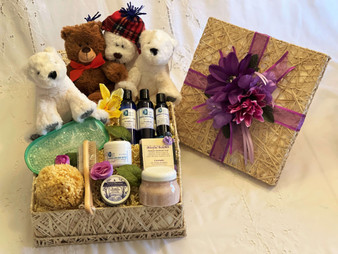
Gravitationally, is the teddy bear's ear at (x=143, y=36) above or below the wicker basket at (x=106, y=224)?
above

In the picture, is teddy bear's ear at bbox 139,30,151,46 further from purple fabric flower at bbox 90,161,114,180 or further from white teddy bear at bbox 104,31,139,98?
purple fabric flower at bbox 90,161,114,180

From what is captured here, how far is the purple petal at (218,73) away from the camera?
127 centimetres

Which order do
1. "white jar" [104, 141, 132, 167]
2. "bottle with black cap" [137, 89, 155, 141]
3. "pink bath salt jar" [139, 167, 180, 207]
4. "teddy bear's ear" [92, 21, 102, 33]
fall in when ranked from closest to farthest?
"pink bath salt jar" [139, 167, 180, 207]
"white jar" [104, 141, 132, 167]
"bottle with black cap" [137, 89, 155, 141]
"teddy bear's ear" [92, 21, 102, 33]

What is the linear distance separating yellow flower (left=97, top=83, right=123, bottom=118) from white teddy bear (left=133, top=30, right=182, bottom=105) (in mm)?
128

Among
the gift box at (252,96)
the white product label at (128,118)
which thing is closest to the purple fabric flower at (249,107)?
the gift box at (252,96)

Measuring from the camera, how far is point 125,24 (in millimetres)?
1292

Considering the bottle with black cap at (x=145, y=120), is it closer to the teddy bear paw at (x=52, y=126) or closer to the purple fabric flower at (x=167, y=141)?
the purple fabric flower at (x=167, y=141)

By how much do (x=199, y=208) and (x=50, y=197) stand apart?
1.41ft

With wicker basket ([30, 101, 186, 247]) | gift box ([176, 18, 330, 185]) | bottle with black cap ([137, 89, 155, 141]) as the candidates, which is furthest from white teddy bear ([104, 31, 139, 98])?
wicker basket ([30, 101, 186, 247])

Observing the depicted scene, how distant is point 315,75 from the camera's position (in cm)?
120

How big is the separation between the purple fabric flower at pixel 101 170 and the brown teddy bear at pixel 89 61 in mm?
328

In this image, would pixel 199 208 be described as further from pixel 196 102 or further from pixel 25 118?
pixel 25 118

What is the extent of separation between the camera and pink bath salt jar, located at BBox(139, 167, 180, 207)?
96 centimetres

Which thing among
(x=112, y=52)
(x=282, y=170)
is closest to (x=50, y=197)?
(x=112, y=52)
